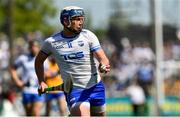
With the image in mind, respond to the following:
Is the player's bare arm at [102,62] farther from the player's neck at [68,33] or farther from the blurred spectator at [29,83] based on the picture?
the blurred spectator at [29,83]

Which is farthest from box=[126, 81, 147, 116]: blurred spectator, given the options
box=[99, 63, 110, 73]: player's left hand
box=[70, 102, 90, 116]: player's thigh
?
box=[99, 63, 110, 73]: player's left hand

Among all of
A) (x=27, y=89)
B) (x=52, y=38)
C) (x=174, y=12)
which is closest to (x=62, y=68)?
(x=52, y=38)

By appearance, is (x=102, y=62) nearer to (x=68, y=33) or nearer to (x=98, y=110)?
(x=68, y=33)

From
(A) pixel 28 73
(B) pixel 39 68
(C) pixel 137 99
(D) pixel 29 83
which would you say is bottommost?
(C) pixel 137 99

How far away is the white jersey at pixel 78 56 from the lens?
12289 millimetres

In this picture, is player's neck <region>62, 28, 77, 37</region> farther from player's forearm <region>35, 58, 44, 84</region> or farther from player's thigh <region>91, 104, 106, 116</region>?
player's thigh <region>91, 104, 106, 116</region>

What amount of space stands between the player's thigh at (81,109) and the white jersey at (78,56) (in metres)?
0.25

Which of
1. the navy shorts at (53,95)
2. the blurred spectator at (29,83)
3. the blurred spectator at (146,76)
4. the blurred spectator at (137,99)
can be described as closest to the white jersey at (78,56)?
the blurred spectator at (29,83)

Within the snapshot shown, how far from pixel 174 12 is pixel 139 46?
2.51 m

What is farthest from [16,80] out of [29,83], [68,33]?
[68,33]

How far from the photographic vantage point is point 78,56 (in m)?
12.3

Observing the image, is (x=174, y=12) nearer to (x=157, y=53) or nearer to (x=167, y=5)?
(x=167, y=5)

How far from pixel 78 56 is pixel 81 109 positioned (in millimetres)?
719

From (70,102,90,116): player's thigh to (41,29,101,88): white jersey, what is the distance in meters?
0.25
